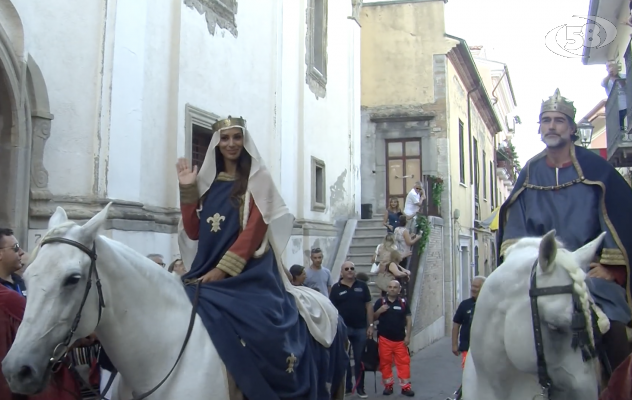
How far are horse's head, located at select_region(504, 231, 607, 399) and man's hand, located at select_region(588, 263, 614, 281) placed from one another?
58cm

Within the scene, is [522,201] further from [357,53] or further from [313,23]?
[357,53]

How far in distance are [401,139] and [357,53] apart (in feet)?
13.1

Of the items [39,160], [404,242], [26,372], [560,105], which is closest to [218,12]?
[39,160]

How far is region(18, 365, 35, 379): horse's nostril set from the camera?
272 centimetres

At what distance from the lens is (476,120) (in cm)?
2833

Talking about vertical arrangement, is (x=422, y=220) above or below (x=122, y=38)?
below

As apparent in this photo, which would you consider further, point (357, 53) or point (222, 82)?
point (357, 53)

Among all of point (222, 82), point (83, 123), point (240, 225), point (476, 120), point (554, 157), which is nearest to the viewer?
point (554, 157)

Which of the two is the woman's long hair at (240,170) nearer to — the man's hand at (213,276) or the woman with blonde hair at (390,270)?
→ the man's hand at (213,276)

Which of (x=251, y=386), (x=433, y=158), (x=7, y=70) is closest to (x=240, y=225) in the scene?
(x=251, y=386)

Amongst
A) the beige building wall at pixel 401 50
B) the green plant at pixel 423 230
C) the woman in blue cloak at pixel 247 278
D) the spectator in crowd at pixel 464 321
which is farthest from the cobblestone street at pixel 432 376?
the beige building wall at pixel 401 50

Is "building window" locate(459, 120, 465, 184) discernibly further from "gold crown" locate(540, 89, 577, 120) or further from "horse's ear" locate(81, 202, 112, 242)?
"horse's ear" locate(81, 202, 112, 242)

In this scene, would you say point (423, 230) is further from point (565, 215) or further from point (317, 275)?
point (565, 215)

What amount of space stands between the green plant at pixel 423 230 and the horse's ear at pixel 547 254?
1280 centimetres
